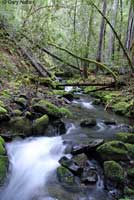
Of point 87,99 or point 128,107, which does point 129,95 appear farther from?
point 87,99

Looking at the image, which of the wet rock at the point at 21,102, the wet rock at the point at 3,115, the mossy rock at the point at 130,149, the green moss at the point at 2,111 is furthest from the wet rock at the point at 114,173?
the wet rock at the point at 21,102

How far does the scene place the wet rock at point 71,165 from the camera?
17.9ft

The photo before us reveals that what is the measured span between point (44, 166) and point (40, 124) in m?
1.49

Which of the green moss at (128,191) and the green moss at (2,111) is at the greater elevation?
the green moss at (2,111)

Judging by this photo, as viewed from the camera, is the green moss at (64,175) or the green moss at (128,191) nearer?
the green moss at (128,191)

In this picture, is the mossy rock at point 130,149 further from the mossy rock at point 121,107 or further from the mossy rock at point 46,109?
the mossy rock at point 121,107

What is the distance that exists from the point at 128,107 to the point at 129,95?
0.90m

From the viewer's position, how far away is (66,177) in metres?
5.36

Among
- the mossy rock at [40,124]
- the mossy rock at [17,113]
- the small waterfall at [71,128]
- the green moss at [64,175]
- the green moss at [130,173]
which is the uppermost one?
the mossy rock at [17,113]

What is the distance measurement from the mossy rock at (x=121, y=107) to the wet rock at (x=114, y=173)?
4.78 meters

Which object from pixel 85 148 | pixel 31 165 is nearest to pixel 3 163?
pixel 31 165

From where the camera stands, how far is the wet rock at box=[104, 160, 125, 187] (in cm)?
516

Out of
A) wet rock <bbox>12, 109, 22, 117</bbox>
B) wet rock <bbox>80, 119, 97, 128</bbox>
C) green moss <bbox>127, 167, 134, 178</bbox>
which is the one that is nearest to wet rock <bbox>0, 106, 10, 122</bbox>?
wet rock <bbox>12, 109, 22, 117</bbox>

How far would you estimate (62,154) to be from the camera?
20.9 ft
